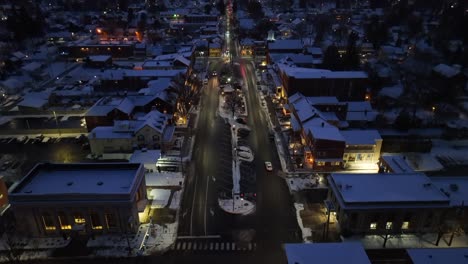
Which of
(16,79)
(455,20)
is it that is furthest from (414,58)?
(16,79)

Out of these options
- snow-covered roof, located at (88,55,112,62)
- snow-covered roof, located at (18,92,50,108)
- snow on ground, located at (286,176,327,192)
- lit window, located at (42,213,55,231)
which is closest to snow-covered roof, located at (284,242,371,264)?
snow on ground, located at (286,176,327,192)

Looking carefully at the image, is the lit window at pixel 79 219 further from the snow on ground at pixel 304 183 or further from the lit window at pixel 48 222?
the snow on ground at pixel 304 183

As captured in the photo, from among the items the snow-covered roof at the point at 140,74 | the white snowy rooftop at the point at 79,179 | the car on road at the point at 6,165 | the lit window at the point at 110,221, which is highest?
the snow-covered roof at the point at 140,74

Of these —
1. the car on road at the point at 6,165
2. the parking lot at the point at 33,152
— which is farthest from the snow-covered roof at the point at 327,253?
the car on road at the point at 6,165

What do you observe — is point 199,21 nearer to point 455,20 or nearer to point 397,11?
point 397,11

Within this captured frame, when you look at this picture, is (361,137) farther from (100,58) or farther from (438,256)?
(100,58)

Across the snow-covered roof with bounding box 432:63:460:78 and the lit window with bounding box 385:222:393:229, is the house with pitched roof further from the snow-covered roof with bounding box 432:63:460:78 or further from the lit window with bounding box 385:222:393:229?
the snow-covered roof with bounding box 432:63:460:78
